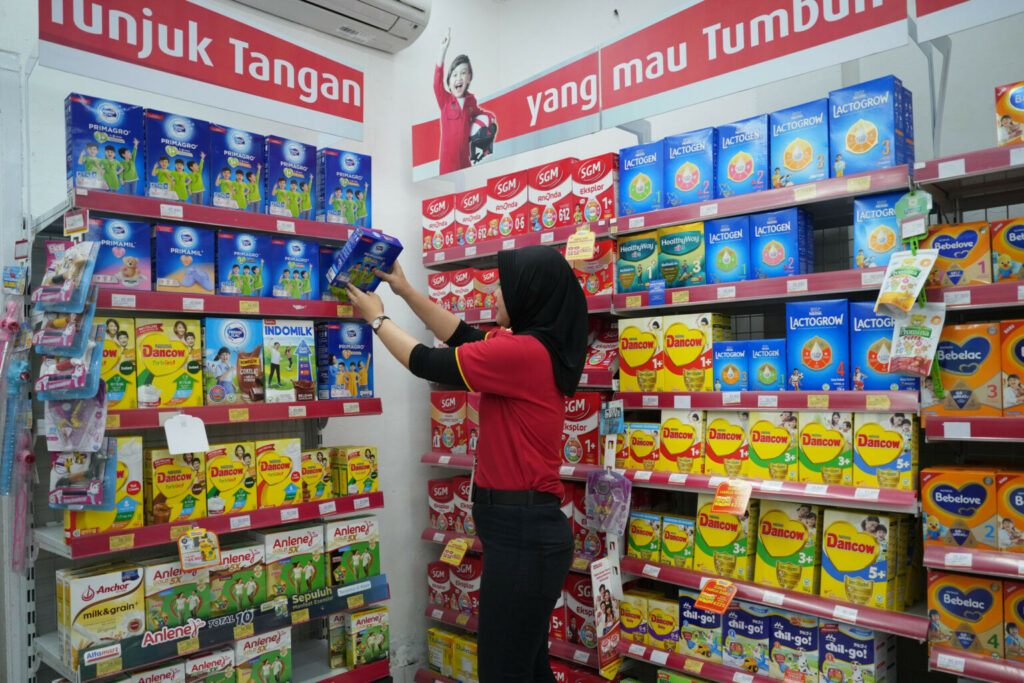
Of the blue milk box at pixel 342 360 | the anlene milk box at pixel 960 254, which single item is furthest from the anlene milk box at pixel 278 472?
the anlene milk box at pixel 960 254

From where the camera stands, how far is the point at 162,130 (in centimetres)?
275

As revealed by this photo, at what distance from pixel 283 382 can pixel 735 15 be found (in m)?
2.56

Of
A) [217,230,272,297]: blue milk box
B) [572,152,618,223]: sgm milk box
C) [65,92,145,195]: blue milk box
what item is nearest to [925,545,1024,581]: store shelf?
[572,152,618,223]: sgm milk box

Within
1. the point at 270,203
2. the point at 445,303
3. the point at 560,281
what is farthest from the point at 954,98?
the point at 270,203

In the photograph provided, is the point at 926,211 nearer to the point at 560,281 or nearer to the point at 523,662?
the point at 560,281

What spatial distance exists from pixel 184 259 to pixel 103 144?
50 cm

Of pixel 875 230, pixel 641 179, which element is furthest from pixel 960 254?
pixel 641 179

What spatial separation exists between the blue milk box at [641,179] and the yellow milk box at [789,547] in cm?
149

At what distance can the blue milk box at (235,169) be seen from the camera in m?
2.92

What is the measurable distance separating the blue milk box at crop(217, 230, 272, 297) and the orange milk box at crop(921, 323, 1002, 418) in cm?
272

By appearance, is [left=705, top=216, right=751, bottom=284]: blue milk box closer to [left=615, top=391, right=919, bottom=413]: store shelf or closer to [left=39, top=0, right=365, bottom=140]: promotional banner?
[left=615, top=391, right=919, bottom=413]: store shelf

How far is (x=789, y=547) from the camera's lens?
2.86 m

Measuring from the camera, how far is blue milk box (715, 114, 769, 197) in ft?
9.75

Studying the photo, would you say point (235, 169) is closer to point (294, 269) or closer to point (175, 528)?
point (294, 269)
